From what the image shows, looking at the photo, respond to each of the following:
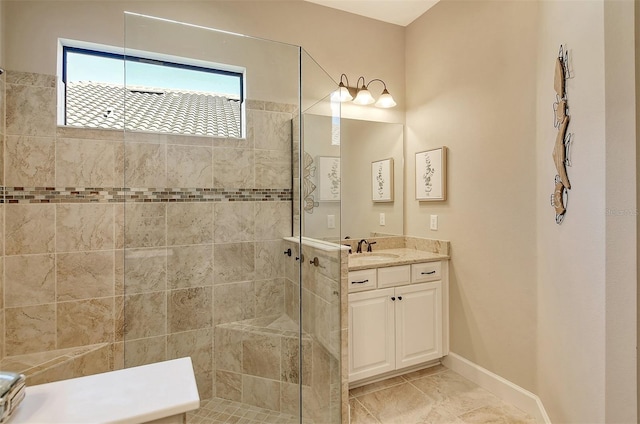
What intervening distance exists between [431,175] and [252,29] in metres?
1.87

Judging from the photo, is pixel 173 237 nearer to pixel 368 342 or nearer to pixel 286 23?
pixel 368 342

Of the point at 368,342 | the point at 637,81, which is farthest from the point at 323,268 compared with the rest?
the point at 637,81

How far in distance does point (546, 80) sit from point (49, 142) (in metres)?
2.95

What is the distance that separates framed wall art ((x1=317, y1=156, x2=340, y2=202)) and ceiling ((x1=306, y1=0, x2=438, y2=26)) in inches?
53.4

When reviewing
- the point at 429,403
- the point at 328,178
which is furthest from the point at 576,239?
the point at 328,178

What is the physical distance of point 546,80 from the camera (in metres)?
1.70

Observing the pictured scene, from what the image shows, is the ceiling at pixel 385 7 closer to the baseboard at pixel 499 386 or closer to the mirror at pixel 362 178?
the mirror at pixel 362 178

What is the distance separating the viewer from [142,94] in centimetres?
185

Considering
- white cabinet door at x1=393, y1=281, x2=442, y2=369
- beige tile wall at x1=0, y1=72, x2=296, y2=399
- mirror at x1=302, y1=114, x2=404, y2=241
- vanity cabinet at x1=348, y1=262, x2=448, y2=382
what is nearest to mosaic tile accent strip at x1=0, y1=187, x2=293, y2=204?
beige tile wall at x1=0, y1=72, x2=296, y2=399

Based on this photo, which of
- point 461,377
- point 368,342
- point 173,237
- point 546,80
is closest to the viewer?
point 546,80

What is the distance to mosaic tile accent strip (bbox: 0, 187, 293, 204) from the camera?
172cm

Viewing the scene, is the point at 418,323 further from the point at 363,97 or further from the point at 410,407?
the point at 363,97

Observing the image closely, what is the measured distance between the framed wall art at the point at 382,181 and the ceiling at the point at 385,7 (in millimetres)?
1314

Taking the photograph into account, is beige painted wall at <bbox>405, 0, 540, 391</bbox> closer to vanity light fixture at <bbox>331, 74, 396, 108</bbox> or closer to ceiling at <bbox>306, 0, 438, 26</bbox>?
ceiling at <bbox>306, 0, 438, 26</bbox>
